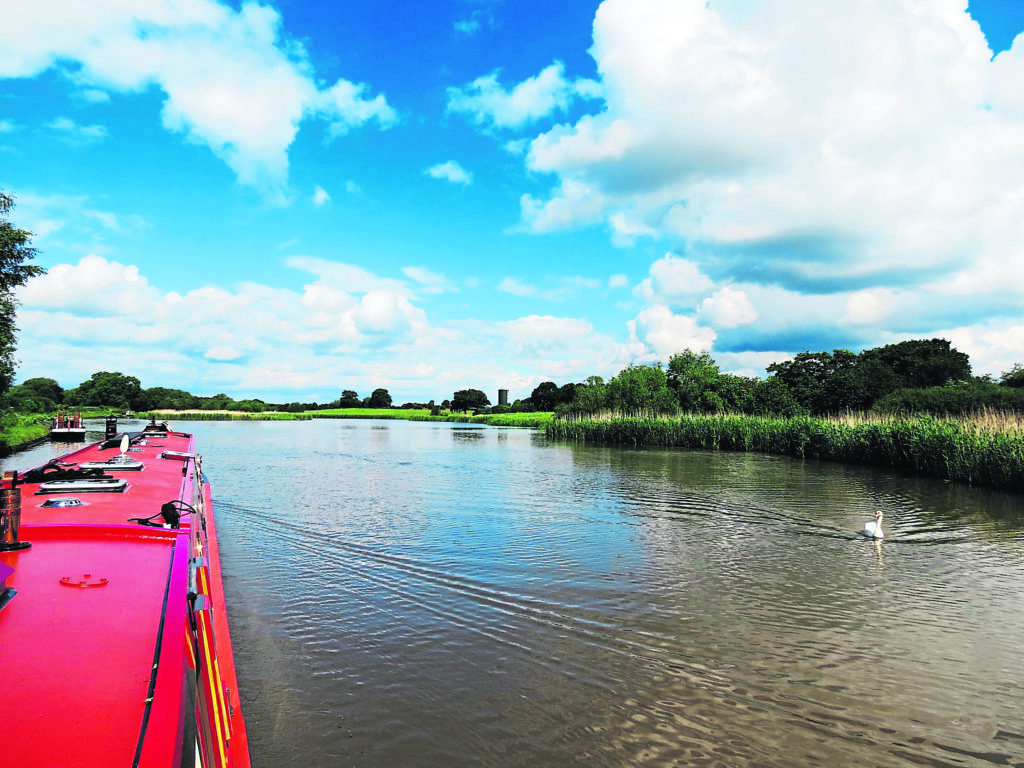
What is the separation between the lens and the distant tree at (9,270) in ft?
67.5

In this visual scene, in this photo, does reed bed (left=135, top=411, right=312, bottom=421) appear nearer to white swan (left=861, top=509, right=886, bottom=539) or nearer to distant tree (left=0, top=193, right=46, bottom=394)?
distant tree (left=0, top=193, right=46, bottom=394)

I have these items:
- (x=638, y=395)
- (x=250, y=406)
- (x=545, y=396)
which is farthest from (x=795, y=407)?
(x=250, y=406)

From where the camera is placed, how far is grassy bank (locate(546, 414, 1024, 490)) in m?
15.0

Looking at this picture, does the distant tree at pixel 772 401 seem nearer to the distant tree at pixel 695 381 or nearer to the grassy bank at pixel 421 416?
the distant tree at pixel 695 381

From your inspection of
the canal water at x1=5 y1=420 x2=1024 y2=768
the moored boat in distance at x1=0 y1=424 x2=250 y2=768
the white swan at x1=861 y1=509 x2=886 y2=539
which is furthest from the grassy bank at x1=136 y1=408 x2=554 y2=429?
the white swan at x1=861 y1=509 x2=886 y2=539

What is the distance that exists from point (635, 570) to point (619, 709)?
3350 millimetres

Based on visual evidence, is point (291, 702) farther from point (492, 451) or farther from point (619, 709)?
point (492, 451)

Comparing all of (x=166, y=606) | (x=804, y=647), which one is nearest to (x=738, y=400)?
(x=804, y=647)

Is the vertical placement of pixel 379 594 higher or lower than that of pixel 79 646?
lower

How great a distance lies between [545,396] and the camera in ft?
324

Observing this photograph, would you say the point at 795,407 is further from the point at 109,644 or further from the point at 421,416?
the point at 421,416

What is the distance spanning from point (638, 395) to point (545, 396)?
52543 mm

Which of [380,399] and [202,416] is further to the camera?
[380,399]

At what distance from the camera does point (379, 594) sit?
6250 millimetres
